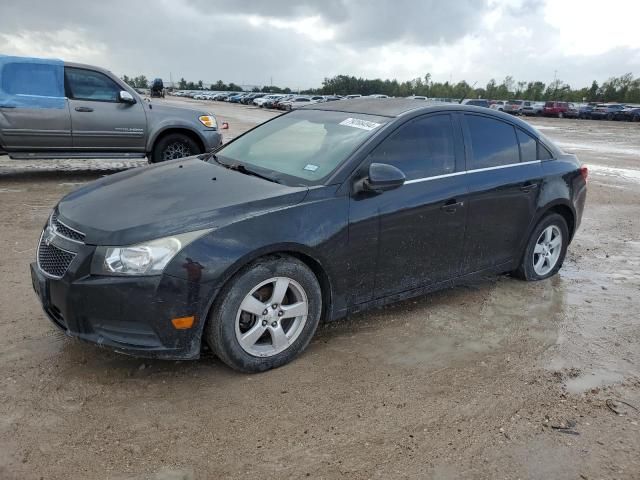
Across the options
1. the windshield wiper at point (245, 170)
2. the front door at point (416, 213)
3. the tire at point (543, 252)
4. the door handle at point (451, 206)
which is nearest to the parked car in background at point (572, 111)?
the tire at point (543, 252)

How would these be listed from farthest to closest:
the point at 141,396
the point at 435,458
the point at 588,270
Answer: the point at 588,270, the point at 141,396, the point at 435,458

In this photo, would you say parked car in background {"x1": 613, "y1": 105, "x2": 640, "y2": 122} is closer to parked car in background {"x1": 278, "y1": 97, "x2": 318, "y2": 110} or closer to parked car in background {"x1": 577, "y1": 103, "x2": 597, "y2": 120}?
parked car in background {"x1": 577, "y1": 103, "x2": 597, "y2": 120}

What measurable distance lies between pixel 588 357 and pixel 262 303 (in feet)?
7.46

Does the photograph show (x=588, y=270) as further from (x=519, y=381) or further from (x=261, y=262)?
(x=261, y=262)

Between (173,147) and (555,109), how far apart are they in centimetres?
4844

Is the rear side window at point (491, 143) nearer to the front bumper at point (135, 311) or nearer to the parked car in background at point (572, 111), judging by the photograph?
the front bumper at point (135, 311)

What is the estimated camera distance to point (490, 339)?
395 centimetres

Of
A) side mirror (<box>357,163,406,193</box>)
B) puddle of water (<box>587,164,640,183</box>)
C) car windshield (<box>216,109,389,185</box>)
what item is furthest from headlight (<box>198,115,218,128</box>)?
puddle of water (<box>587,164,640,183</box>)

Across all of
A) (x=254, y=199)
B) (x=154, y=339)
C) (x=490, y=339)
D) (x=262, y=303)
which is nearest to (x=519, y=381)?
(x=490, y=339)

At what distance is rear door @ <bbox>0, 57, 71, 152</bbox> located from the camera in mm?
8227

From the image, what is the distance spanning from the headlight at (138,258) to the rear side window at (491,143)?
2.45m

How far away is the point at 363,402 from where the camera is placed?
3.09 metres

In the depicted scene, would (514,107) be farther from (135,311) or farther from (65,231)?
(135,311)

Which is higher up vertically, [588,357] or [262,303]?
[262,303]
